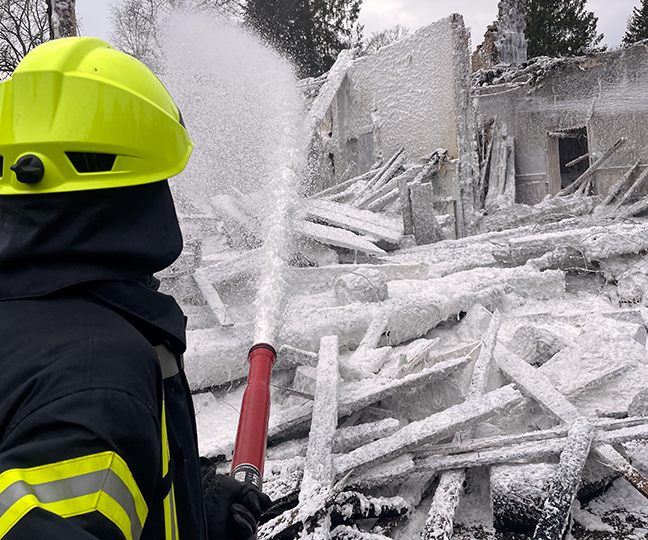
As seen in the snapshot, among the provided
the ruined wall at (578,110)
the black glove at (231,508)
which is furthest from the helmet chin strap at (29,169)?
the ruined wall at (578,110)

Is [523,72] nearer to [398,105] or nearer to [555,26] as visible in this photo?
[398,105]

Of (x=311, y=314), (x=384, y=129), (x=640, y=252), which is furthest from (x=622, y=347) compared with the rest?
(x=384, y=129)

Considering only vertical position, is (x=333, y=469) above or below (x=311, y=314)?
below

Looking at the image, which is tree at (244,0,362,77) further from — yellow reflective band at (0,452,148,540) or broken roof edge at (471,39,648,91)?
yellow reflective band at (0,452,148,540)

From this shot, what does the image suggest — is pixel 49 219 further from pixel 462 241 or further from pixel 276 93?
pixel 276 93

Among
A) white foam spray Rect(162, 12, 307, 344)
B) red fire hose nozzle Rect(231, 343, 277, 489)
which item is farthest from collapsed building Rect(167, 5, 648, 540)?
white foam spray Rect(162, 12, 307, 344)

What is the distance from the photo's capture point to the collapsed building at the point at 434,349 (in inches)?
89.5

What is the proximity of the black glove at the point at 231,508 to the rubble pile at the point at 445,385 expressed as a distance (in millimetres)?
833

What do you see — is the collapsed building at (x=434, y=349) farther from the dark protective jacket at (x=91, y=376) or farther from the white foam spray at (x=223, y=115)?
the dark protective jacket at (x=91, y=376)

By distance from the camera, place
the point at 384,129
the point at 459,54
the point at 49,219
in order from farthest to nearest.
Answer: the point at 384,129, the point at 459,54, the point at 49,219

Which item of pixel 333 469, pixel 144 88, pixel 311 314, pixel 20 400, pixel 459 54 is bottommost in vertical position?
pixel 333 469

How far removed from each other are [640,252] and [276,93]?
295 inches

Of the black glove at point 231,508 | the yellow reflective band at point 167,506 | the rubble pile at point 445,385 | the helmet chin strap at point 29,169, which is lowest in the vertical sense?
the rubble pile at point 445,385

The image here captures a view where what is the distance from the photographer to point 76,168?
36.4 inches
